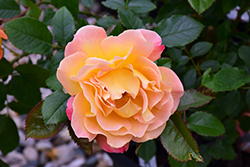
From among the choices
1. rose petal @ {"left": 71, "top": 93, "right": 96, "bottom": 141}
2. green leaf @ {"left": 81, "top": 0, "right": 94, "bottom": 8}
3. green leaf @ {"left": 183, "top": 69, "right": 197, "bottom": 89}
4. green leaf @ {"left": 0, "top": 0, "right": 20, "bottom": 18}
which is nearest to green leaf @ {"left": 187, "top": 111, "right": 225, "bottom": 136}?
green leaf @ {"left": 183, "top": 69, "right": 197, "bottom": 89}

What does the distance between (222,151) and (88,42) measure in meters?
0.62

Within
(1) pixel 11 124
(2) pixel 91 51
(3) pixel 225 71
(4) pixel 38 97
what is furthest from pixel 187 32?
(1) pixel 11 124

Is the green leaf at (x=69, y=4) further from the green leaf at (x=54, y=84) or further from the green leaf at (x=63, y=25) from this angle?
the green leaf at (x=54, y=84)

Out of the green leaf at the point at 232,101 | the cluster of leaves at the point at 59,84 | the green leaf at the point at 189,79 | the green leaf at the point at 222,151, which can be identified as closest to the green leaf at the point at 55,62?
the cluster of leaves at the point at 59,84

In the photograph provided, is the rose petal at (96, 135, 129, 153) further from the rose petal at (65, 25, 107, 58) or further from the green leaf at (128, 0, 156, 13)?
the green leaf at (128, 0, 156, 13)

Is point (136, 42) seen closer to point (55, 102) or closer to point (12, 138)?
point (55, 102)

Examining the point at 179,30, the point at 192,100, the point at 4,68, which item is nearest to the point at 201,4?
the point at 179,30

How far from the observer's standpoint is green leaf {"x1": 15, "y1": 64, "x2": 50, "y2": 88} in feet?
1.44

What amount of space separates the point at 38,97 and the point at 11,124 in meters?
0.12

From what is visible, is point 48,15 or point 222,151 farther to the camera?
point 222,151

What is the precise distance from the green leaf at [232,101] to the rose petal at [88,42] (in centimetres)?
40

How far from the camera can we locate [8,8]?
516 millimetres

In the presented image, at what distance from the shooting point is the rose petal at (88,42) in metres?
0.30

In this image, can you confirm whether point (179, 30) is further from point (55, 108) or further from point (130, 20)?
point (55, 108)
